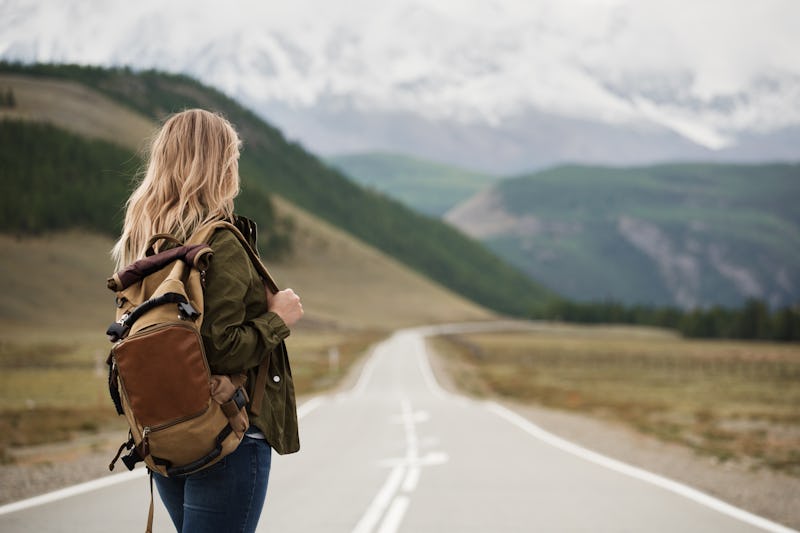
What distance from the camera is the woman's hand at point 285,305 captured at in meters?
3.63

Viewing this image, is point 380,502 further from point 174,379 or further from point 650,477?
point 174,379

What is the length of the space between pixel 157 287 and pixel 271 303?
17.6 inches

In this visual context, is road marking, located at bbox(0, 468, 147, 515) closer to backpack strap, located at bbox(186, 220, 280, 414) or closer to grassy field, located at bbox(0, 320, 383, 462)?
grassy field, located at bbox(0, 320, 383, 462)

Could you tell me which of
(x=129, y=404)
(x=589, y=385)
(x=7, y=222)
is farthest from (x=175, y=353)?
(x=7, y=222)

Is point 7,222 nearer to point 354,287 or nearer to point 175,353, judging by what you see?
point 354,287

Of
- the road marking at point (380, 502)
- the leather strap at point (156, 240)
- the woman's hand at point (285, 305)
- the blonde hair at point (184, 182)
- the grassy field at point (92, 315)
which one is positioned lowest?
the grassy field at point (92, 315)

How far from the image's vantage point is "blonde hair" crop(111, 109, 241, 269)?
12.0 ft

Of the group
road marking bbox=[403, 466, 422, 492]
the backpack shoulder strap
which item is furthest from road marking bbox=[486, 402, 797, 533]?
the backpack shoulder strap

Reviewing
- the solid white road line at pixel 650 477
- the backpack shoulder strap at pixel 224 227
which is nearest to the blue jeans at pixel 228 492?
the backpack shoulder strap at pixel 224 227

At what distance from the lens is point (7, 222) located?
10362 cm

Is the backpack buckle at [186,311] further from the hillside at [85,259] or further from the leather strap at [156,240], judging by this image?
the hillside at [85,259]

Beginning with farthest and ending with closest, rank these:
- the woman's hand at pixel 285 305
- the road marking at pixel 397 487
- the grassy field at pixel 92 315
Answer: the grassy field at pixel 92 315 → the road marking at pixel 397 487 → the woman's hand at pixel 285 305

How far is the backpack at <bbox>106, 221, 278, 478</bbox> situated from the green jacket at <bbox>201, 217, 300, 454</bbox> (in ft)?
0.20

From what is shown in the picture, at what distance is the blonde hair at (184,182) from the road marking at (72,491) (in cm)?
564
